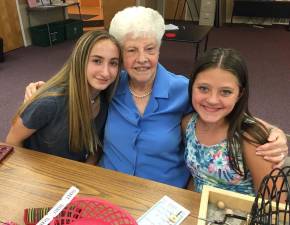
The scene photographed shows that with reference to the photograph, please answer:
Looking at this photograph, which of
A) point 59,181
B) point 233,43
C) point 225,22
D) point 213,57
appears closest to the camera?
point 59,181

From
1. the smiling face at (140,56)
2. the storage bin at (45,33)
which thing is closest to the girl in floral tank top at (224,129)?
the smiling face at (140,56)

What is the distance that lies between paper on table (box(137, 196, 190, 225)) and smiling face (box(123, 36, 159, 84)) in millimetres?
631

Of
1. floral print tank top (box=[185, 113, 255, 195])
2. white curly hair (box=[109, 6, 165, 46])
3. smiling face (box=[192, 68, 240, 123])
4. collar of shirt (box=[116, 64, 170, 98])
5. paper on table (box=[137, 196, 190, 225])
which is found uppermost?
white curly hair (box=[109, 6, 165, 46])

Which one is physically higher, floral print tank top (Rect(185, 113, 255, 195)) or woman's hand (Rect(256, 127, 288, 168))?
woman's hand (Rect(256, 127, 288, 168))

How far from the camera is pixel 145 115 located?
1.29m

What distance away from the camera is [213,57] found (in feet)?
3.47

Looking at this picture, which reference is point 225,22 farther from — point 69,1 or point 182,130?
point 182,130

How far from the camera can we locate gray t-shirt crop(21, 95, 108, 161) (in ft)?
3.93

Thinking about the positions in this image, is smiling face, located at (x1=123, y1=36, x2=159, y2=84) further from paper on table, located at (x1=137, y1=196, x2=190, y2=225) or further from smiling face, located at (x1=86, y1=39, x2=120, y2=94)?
paper on table, located at (x1=137, y1=196, x2=190, y2=225)

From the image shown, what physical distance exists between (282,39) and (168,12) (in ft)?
10.6

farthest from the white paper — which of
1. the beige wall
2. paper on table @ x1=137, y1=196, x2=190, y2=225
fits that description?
the beige wall

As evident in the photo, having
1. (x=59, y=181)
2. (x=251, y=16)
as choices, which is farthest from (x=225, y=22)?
(x=59, y=181)

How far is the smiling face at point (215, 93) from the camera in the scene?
3.36ft

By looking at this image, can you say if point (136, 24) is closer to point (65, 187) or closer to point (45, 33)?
point (65, 187)
